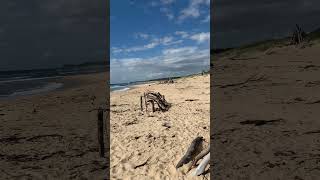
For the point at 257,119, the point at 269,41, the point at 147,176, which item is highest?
the point at 269,41

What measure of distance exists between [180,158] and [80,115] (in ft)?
29.7

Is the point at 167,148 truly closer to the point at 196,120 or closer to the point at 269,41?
the point at 196,120

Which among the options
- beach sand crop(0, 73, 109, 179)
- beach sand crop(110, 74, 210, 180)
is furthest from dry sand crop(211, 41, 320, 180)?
beach sand crop(0, 73, 109, 179)

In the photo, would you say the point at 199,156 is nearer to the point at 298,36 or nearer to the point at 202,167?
the point at 202,167

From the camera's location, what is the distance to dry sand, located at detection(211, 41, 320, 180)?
27.9ft

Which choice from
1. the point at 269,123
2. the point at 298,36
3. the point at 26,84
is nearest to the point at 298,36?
the point at 298,36

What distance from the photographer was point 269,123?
12.4m

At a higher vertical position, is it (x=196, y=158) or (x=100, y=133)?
(x=100, y=133)

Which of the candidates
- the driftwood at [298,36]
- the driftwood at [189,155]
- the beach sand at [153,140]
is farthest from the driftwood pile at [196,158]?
the driftwood at [298,36]

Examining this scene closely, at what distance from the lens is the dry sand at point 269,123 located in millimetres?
8516

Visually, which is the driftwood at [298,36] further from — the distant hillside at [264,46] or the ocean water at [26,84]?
the ocean water at [26,84]

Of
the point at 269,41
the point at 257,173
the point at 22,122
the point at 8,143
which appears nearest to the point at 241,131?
the point at 257,173

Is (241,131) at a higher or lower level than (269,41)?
lower

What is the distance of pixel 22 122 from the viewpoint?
1641cm
